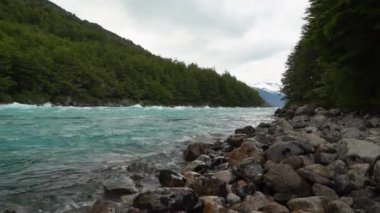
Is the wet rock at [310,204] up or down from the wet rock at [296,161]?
down

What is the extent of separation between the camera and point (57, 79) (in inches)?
3706

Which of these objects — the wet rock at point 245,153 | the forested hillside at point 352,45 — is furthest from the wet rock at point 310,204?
the forested hillside at point 352,45

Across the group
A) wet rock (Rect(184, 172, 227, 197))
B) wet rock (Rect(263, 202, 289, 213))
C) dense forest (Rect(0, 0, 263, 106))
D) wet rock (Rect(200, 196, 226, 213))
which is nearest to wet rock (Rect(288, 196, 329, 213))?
wet rock (Rect(263, 202, 289, 213))

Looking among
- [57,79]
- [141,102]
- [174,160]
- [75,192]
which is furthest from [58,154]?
[141,102]

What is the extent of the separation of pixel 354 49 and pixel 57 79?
8259cm

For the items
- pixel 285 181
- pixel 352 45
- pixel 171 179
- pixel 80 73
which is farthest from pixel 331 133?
pixel 80 73

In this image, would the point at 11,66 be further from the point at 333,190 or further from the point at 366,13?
the point at 333,190

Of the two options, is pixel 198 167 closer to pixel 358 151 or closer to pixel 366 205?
pixel 358 151

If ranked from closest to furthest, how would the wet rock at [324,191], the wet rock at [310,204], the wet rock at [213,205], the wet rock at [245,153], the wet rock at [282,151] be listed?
the wet rock at [310,204] → the wet rock at [213,205] → the wet rock at [324,191] → the wet rock at [282,151] → the wet rock at [245,153]

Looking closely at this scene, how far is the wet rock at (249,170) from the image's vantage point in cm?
1045

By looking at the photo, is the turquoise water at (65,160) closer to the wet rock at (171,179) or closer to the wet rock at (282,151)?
the wet rock at (171,179)

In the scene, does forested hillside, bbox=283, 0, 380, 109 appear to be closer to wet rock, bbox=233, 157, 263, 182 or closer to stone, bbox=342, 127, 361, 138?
stone, bbox=342, 127, 361, 138

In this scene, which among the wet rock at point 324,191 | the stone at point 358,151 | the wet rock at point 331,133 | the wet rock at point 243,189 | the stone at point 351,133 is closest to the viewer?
the wet rock at point 324,191

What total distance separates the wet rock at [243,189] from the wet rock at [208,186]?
10.7 inches
